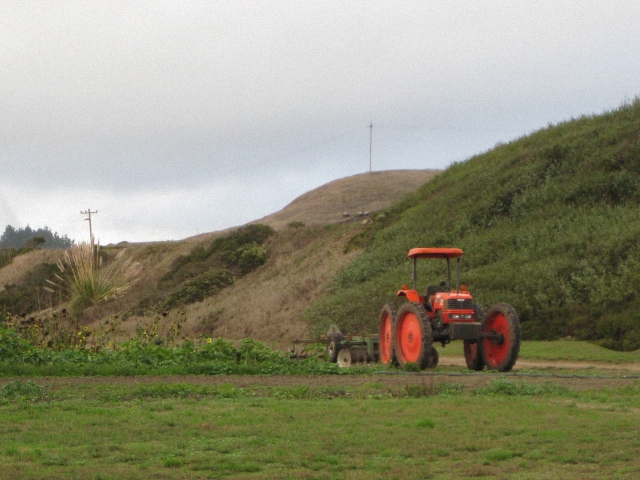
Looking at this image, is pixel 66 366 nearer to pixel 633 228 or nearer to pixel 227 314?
pixel 633 228

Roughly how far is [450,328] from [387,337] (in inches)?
91.8

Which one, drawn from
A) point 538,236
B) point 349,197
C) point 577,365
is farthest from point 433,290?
point 349,197

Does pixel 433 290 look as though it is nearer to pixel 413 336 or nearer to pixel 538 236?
pixel 413 336

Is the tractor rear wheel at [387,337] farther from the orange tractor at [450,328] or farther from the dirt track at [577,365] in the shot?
the dirt track at [577,365]

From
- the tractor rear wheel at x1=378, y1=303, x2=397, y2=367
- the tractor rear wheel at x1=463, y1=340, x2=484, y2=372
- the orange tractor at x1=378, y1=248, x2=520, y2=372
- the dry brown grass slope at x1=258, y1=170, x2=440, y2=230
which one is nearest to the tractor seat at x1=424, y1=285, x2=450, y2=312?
the orange tractor at x1=378, y1=248, x2=520, y2=372

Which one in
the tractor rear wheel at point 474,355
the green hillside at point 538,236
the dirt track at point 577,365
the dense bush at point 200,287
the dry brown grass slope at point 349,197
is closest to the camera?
the tractor rear wheel at point 474,355

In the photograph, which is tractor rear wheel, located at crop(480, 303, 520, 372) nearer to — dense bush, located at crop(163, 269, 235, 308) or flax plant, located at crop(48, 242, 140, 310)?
flax plant, located at crop(48, 242, 140, 310)

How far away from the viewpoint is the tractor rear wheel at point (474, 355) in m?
18.3

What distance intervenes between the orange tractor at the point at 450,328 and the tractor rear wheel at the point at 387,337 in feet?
0.08

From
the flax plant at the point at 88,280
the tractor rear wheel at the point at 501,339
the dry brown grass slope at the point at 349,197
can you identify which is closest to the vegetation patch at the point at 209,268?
the dry brown grass slope at the point at 349,197

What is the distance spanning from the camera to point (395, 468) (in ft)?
25.2

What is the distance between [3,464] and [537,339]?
2004cm

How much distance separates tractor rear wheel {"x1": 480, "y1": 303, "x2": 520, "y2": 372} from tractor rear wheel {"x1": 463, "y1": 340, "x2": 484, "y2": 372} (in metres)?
0.22

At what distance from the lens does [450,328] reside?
17125mm
